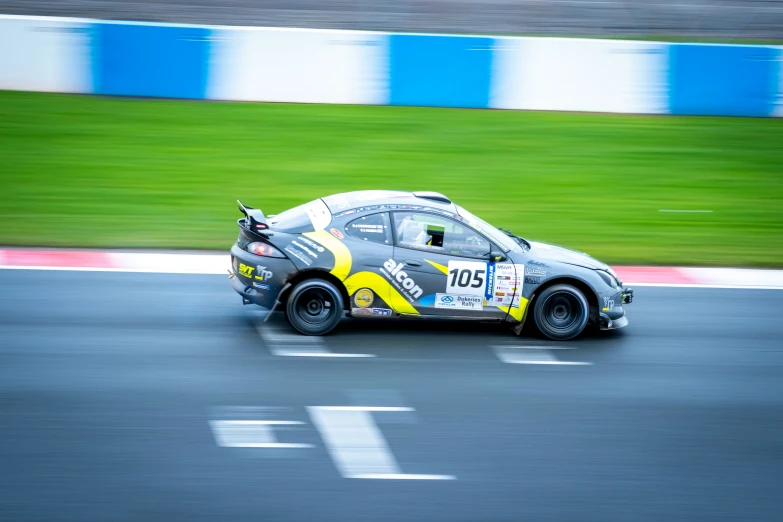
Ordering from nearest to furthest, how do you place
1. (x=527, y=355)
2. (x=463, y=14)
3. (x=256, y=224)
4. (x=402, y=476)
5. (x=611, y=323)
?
1. (x=402, y=476)
2. (x=527, y=355)
3. (x=256, y=224)
4. (x=611, y=323)
5. (x=463, y=14)

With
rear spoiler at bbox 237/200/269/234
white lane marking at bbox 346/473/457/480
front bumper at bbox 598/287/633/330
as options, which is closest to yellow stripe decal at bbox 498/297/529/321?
front bumper at bbox 598/287/633/330

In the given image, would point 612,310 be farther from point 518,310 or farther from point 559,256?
point 518,310

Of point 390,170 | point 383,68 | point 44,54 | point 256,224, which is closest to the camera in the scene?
point 256,224

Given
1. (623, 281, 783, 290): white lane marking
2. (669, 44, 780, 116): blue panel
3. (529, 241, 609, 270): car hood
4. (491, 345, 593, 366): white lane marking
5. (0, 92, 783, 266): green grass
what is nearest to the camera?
(491, 345, 593, 366): white lane marking

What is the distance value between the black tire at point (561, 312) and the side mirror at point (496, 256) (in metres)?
0.59

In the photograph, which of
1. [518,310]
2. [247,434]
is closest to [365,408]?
[247,434]

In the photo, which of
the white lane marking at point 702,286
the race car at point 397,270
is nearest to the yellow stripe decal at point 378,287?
the race car at point 397,270

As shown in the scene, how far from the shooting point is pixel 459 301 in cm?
929

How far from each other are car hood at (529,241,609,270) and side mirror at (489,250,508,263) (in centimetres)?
36

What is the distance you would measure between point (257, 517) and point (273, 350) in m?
3.04

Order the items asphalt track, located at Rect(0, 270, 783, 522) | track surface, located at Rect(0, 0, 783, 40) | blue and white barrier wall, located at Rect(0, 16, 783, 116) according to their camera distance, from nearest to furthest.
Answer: asphalt track, located at Rect(0, 270, 783, 522) → blue and white barrier wall, located at Rect(0, 16, 783, 116) → track surface, located at Rect(0, 0, 783, 40)

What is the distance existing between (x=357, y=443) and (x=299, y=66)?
1175 cm

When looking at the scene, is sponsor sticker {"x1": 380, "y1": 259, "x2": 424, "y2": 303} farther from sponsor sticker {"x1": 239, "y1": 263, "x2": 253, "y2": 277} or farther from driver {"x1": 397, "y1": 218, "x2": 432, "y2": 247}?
sponsor sticker {"x1": 239, "y1": 263, "x2": 253, "y2": 277}

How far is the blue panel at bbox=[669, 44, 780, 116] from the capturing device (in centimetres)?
1767
